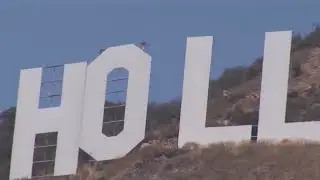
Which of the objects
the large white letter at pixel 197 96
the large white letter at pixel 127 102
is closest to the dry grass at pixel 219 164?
the large white letter at pixel 197 96

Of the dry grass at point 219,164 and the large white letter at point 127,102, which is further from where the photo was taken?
the large white letter at point 127,102

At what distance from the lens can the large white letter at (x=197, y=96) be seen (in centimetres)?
2409

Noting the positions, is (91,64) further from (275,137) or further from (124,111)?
(275,137)

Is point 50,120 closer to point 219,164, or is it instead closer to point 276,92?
point 219,164

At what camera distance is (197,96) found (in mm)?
24234

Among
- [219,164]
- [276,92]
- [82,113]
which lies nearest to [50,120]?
[82,113]

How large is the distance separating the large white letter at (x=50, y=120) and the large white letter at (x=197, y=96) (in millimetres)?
3278

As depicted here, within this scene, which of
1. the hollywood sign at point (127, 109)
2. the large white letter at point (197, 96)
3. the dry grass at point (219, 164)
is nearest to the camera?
the dry grass at point (219, 164)

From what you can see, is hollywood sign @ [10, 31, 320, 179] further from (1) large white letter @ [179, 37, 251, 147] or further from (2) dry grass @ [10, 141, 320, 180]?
(2) dry grass @ [10, 141, 320, 180]

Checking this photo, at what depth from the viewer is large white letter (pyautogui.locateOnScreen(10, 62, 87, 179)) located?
2552cm

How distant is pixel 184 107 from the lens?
79.6 feet

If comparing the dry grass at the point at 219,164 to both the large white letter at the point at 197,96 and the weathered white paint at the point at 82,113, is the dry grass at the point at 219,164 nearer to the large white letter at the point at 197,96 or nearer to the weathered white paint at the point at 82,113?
the large white letter at the point at 197,96

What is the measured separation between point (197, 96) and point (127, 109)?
6.87 ft

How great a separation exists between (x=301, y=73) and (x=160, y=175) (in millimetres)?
11139
